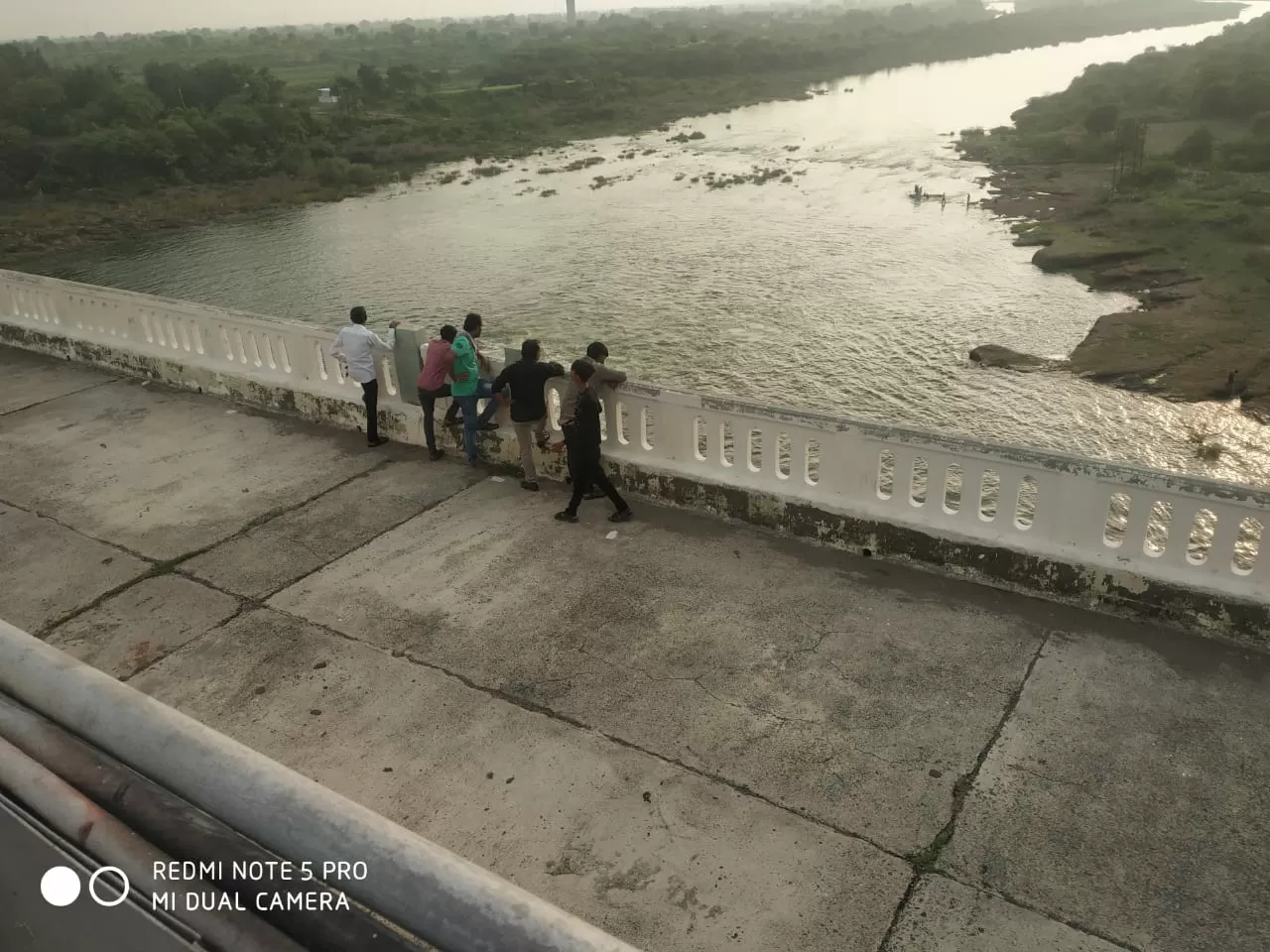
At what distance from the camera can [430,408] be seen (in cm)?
789

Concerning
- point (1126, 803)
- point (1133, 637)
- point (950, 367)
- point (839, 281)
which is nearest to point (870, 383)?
point (950, 367)

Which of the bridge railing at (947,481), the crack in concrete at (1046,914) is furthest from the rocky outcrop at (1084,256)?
the crack in concrete at (1046,914)

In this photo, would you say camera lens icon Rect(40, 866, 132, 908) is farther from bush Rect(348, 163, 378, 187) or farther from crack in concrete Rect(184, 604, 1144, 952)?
bush Rect(348, 163, 378, 187)

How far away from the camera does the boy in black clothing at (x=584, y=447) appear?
260 inches

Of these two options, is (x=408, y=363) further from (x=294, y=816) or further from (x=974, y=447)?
(x=294, y=816)

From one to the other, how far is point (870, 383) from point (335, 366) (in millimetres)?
14485

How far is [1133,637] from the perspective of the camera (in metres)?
5.22

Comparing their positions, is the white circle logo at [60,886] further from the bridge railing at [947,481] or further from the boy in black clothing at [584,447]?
the boy in black clothing at [584,447]

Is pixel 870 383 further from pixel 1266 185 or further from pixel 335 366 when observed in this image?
pixel 1266 185

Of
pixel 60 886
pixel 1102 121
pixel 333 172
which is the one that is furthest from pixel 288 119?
pixel 60 886

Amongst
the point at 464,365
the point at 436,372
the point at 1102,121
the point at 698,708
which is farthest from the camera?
the point at 1102,121

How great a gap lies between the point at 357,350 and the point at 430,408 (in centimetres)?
83

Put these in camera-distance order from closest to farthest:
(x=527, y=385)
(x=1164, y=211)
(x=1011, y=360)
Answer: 1. (x=527, y=385)
2. (x=1011, y=360)
3. (x=1164, y=211)

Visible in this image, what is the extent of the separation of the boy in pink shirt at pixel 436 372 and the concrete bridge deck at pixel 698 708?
0.70 meters
